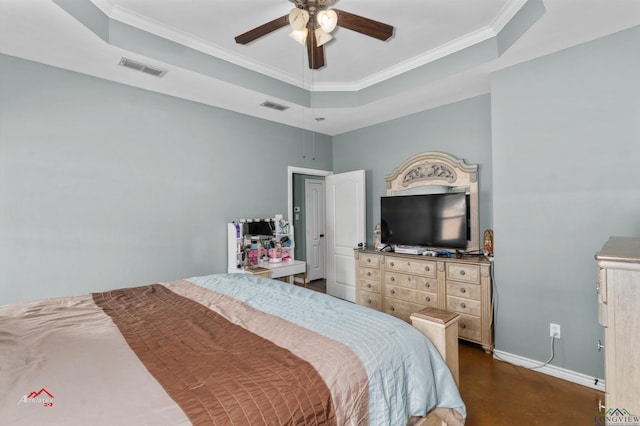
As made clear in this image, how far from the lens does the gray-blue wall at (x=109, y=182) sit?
99.8 inches

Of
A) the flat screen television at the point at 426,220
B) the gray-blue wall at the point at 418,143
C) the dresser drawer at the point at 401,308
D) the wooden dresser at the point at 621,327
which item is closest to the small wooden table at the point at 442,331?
the wooden dresser at the point at 621,327

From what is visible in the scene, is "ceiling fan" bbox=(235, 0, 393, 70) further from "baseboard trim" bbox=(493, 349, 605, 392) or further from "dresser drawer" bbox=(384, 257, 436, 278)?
"baseboard trim" bbox=(493, 349, 605, 392)

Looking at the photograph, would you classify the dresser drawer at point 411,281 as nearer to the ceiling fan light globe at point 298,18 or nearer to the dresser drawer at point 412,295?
the dresser drawer at point 412,295

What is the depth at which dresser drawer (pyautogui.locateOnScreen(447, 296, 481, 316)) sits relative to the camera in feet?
9.73

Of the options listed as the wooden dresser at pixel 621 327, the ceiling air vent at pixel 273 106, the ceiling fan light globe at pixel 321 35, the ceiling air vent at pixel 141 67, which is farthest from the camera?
the ceiling air vent at pixel 273 106

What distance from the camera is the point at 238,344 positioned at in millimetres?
1331

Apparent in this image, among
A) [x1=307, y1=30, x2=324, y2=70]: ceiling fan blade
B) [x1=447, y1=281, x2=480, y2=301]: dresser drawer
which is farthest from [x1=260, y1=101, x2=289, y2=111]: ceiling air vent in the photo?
[x1=447, y1=281, x2=480, y2=301]: dresser drawer

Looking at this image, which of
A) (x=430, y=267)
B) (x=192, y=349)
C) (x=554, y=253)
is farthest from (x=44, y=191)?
(x=554, y=253)

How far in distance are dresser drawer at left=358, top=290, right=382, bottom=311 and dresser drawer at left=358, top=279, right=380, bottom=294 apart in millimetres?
39

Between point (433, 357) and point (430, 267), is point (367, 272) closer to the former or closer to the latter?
point (430, 267)

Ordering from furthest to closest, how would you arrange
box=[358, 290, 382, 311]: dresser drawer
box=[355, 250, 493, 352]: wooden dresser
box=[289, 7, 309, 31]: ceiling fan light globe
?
box=[358, 290, 382, 311]: dresser drawer
box=[355, 250, 493, 352]: wooden dresser
box=[289, 7, 309, 31]: ceiling fan light globe

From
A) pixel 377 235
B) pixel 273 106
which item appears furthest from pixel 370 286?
pixel 273 106

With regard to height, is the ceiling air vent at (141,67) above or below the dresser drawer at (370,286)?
above

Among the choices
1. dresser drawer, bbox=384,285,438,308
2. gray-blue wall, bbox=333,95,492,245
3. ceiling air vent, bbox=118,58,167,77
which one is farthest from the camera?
gray-blue wall, bbox=333,95,492,245
